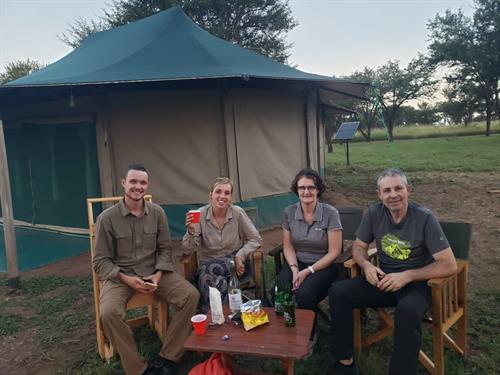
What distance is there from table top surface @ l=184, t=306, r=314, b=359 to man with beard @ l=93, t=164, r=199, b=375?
0.48 m

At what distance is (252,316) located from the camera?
211 cm

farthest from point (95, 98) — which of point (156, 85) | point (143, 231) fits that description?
point (143, 231)

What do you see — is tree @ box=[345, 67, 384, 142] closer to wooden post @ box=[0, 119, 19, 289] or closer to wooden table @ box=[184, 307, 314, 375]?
wooden post @ box=[0, 119, 19, 289]

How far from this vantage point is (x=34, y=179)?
6891 mm

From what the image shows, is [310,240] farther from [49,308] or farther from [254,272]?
[49,308]

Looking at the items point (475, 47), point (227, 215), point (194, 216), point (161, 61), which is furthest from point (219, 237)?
point (475, 47)

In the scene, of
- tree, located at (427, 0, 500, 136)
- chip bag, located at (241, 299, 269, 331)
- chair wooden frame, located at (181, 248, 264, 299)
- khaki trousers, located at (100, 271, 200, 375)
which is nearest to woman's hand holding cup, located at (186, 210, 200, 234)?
chair wooden frame, located at (181, 248, 264, 299)

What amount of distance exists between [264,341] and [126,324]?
3.24 ft

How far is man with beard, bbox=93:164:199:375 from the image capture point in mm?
2504

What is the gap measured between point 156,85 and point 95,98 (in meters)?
0.96

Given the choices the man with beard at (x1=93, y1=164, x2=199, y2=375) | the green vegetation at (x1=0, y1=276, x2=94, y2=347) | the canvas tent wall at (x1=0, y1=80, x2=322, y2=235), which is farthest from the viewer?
the canvas tent wall at (x1=0, y1=80, x2=322, y2=235)

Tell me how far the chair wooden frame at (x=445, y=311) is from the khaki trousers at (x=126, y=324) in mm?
1106

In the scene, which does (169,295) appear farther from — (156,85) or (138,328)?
(156,85)

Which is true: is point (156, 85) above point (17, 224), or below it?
above
